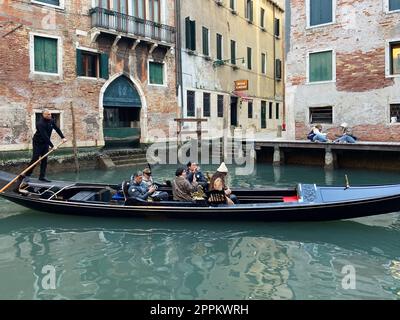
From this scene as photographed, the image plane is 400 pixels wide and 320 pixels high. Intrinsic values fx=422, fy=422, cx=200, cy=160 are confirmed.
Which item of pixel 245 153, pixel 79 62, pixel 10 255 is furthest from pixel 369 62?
pixel 10 255

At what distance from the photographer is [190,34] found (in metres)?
18.5

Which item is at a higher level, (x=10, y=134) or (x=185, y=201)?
(x=10, y=134)

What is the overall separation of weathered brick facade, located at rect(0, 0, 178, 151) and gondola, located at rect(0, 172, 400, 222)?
19.6ft

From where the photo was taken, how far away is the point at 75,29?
14.2 meters

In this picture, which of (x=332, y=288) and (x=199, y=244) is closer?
(x=332, y=288)

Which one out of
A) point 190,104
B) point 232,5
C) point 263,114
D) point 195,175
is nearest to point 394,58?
point 190,104

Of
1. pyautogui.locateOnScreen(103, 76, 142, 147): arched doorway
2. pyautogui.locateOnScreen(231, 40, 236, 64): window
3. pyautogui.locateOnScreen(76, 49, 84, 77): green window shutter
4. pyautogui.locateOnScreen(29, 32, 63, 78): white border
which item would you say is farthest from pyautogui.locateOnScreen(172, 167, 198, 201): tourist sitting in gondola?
pyautogui.locateOnScreen(231, 40, 236, 64): window

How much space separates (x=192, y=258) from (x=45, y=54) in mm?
10502

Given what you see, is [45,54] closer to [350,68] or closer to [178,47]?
[178,47]

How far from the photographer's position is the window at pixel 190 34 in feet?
60.1

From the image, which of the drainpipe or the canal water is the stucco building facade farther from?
the canal water

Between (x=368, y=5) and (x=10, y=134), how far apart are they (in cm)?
1176
